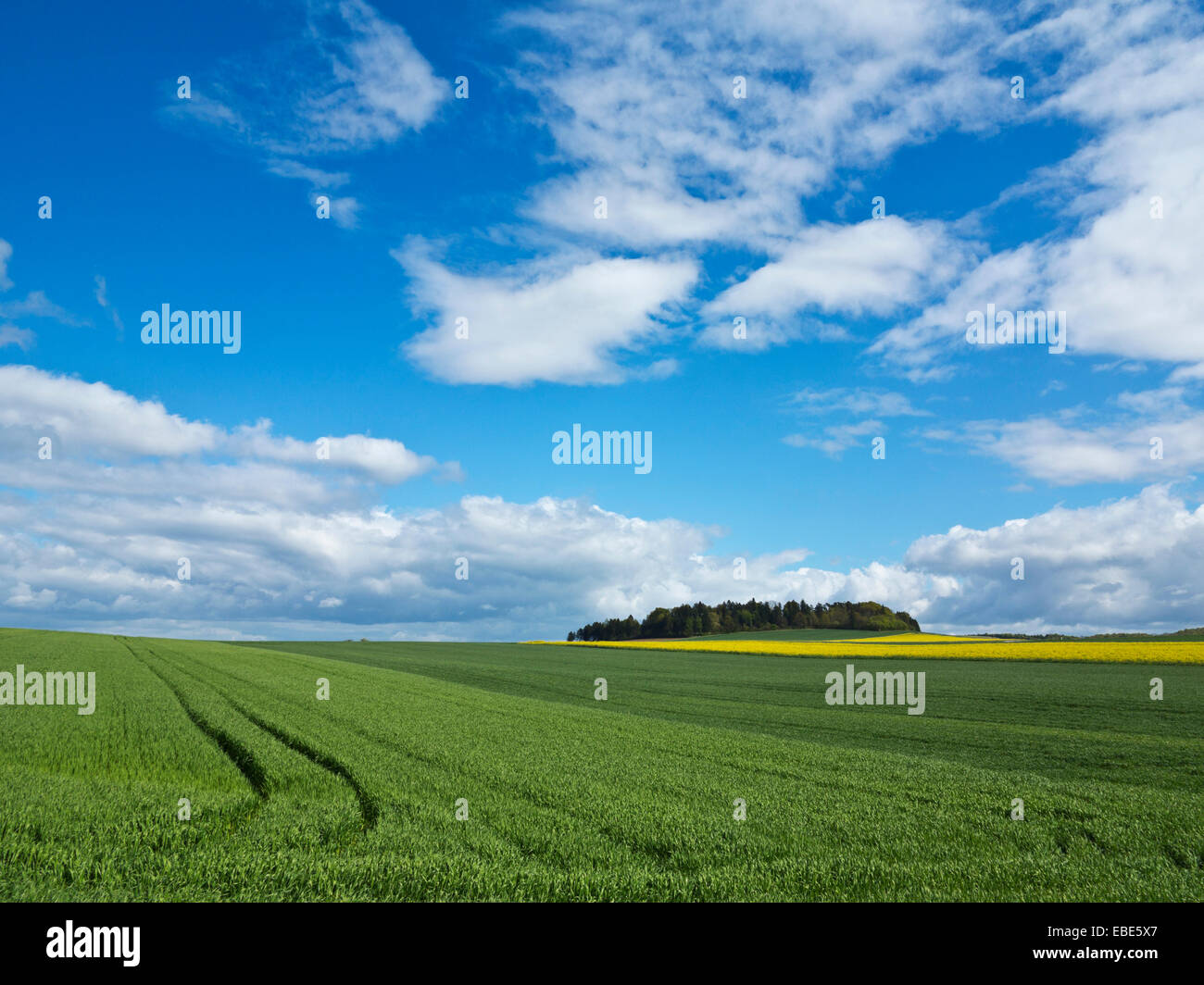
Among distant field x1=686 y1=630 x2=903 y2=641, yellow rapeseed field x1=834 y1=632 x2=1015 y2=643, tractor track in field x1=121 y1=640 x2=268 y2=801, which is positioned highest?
tractor track in field x1=121 y1=640 x2=268 y2=801

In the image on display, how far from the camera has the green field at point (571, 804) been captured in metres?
7.40

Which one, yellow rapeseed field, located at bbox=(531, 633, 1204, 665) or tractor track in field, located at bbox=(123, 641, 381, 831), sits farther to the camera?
yellow rapeseed field, located at bbox=(531, 633, 1204, 665)

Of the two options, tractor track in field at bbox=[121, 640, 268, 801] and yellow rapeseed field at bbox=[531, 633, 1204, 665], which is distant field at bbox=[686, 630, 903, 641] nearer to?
yellow rapeseed field at bbox=[531, 633, 1204, 665]

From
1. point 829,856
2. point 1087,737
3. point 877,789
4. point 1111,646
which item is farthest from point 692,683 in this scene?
point 1111,646

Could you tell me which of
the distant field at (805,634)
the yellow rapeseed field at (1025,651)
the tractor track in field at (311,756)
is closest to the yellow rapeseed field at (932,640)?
the distant field at (805,634)

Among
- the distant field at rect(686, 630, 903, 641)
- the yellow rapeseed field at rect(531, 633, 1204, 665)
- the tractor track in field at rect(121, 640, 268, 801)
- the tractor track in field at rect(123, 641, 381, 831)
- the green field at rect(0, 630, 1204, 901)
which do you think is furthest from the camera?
the distant field at rect(686, 630, 903, 641)

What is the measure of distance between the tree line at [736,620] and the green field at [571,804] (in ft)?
370

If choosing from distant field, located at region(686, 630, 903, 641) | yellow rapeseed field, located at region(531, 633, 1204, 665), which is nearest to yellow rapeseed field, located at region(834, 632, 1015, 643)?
distant field, located at region(686, 630, 903, 641)

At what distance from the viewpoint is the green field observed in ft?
24.3

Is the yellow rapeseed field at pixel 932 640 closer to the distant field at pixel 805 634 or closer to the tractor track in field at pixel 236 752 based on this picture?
the distant field at pixel 805 634

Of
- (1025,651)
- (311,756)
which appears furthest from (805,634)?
(311,756)

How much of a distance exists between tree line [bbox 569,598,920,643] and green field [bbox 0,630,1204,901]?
11286 cm

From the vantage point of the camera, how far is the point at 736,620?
468 ft
